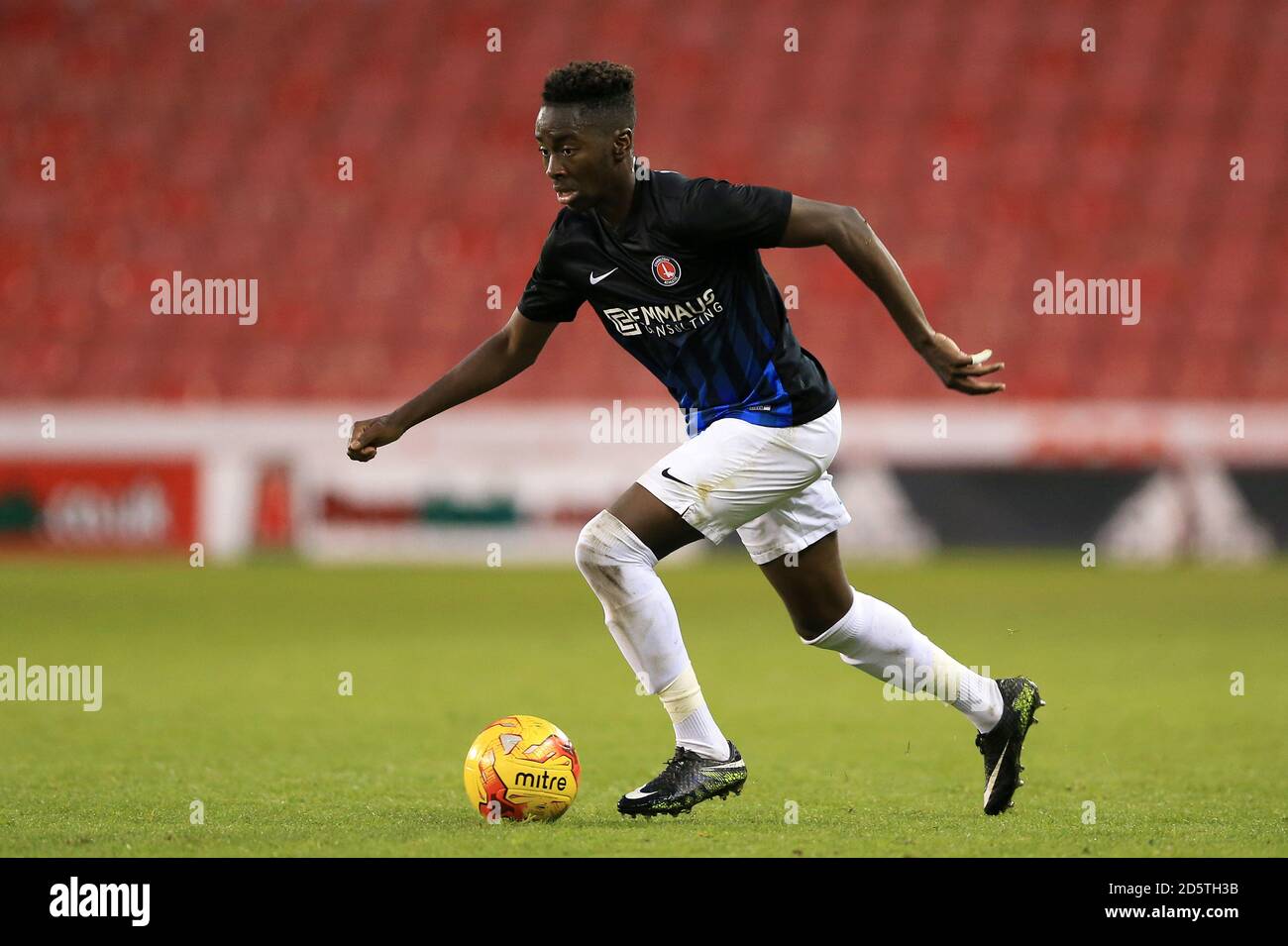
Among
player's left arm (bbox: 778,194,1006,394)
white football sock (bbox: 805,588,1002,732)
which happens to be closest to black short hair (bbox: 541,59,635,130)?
player's left arm (bbox: 778,194,1006,394)

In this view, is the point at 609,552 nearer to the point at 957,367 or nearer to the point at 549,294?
the point at 549,294

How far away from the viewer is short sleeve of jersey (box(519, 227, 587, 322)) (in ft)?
18.4

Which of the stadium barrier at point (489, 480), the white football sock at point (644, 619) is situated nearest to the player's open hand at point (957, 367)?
the white football sock at point (644, 619)

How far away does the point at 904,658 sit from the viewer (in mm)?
5574

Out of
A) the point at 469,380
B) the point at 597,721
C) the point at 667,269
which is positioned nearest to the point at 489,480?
the point at 597,721

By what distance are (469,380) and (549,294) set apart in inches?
17.0

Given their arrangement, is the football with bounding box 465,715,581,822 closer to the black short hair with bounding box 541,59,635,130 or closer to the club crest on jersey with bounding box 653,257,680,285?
the club crest on jersey with bounding box 653,257,680,285

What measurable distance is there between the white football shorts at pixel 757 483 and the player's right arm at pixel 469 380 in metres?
0.73

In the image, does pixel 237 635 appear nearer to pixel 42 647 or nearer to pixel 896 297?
pixel 42 647

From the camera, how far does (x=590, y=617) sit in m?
13.5

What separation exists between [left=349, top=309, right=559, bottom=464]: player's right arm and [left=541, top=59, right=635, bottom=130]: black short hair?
79 cm

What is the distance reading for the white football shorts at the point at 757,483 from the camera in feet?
17.4
